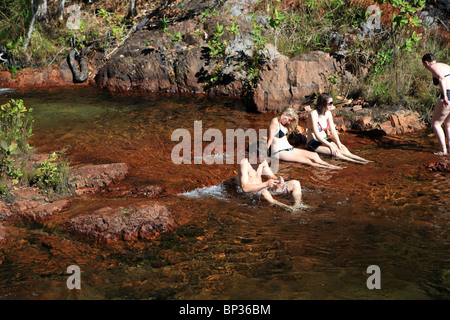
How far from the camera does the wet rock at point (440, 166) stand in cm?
711

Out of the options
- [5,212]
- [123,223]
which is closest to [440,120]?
[123,223]

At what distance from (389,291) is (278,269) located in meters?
1.09

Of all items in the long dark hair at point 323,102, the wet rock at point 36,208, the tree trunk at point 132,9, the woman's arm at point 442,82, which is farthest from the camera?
the tree trunk at point 132,9

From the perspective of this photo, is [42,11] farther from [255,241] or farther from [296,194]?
[255,241]

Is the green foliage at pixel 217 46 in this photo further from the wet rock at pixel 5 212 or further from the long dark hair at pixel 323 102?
the wet rock at pixel 5 212

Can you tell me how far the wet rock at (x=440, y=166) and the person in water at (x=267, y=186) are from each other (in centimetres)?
244

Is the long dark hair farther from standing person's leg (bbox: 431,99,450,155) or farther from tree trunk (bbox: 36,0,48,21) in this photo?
tree trunk (bbox: 36,0,48,21)

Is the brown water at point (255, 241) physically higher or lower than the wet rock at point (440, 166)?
lower

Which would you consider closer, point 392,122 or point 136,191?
point 136,191

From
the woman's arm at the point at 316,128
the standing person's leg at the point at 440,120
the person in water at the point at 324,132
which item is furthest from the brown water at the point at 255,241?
the woman's arm at the point at 316,128

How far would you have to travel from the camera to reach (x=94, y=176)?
6879 millimetres

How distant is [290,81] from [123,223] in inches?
260

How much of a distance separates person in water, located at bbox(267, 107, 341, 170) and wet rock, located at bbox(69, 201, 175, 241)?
2.91 m

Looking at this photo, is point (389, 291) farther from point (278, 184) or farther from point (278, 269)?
point (278, 184)
